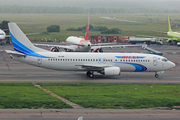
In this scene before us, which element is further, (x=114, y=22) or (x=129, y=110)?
(x=114, y=22)

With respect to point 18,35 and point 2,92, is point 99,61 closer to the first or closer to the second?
point 18,35

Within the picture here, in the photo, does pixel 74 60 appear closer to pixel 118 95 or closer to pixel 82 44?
pixel 118 95

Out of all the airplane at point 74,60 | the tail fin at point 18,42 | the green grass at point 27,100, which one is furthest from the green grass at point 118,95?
the tail fin at point 18,42

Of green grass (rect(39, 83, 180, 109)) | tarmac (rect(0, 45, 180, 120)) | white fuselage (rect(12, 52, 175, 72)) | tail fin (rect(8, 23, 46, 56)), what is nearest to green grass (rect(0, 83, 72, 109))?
tarmac (rect(0, 45, 180, 120))

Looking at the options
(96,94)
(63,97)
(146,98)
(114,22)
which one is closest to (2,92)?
(63,97)

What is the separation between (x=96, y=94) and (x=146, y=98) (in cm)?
522

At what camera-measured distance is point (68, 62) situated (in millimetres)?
44000

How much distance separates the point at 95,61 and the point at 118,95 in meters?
14.9

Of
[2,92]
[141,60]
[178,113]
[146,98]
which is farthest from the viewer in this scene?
[141,60]

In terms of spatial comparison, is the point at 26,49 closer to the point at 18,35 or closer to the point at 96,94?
the point at 18,35

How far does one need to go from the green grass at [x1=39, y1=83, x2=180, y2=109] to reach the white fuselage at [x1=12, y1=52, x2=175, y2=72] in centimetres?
685

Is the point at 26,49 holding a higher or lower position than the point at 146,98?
higher

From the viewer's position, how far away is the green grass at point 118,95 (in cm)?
2605

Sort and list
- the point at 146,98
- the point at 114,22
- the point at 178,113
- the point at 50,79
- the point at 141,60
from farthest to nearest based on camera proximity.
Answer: the point at 114,22 → the point at 141,60 → the point at 50,79 → the point at 146,98 → the point at 178,113
